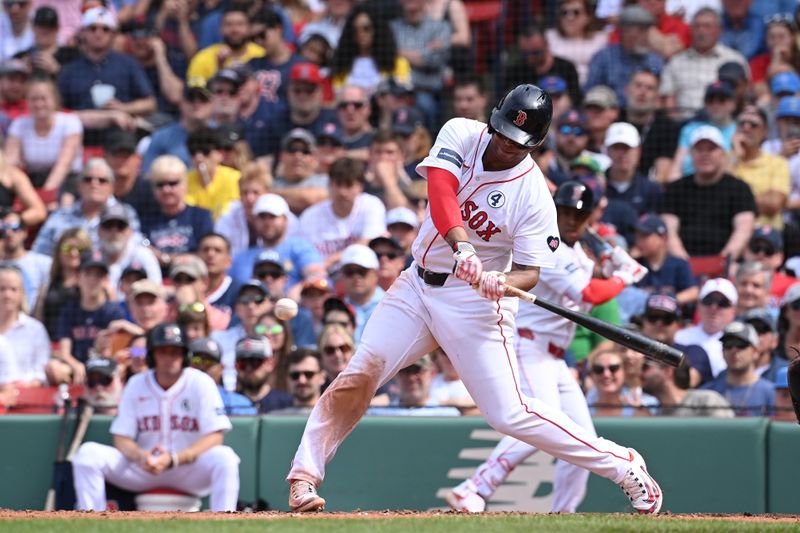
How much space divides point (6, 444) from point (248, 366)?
1617mm

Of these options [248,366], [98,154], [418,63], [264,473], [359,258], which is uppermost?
[418,63]

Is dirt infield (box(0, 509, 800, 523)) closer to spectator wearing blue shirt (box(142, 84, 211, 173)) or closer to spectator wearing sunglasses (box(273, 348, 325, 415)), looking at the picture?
spectator wearing sunglasses (box(273, 348, 325, 415))

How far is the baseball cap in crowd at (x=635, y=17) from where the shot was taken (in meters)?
12.2

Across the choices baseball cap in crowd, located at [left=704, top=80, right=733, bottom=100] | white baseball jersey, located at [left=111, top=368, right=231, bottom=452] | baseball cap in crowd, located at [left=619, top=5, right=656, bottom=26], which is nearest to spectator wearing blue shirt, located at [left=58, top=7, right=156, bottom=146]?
baseball cap in crowd, located at [left=619, top=5, right=656, bottom=26]

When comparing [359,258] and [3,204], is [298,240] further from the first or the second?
[3,204]

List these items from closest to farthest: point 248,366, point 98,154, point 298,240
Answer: point 248,366, point 298,240, point 98,154

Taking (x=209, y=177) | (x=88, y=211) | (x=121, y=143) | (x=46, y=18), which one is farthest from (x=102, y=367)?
(x=46, y=18)

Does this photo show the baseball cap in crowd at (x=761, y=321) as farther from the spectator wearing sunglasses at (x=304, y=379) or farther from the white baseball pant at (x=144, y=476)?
the white baseball pant at (x=144, y=476)

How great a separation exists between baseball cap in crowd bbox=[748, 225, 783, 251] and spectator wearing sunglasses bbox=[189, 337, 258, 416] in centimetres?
385

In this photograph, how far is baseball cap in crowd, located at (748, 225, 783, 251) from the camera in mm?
10211

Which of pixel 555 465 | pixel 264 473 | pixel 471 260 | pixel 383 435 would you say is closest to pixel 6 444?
pixel 264 473

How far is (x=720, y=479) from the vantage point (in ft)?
28.0

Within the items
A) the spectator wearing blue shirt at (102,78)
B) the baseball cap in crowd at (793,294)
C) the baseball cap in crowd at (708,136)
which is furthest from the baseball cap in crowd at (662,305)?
the spectator wearing blue shirt at (102,78)

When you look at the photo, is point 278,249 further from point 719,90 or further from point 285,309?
point 285,309
